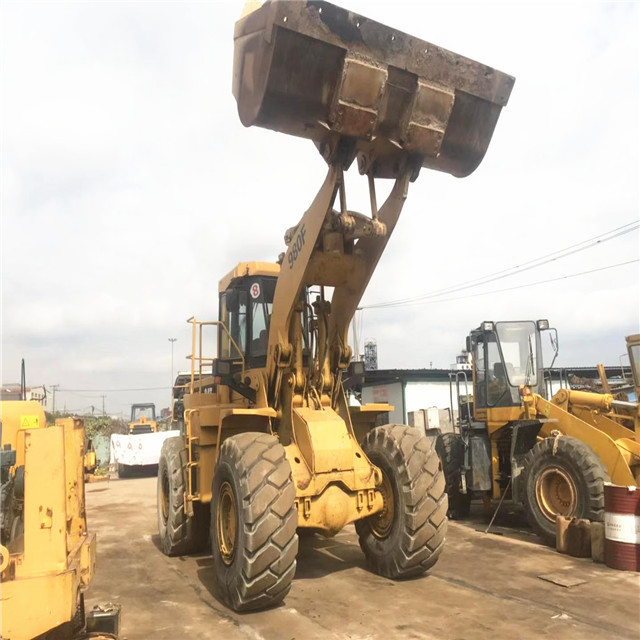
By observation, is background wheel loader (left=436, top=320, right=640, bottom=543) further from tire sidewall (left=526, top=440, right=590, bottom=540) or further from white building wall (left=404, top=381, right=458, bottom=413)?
white building wall (left=404, top=381, right=458, bottom=413)

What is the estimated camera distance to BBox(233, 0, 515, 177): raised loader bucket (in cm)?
446

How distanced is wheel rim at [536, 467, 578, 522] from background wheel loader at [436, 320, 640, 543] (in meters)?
0.01

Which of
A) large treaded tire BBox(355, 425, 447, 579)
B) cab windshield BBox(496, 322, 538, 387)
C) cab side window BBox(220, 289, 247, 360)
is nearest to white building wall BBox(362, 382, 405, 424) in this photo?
cab windshield BBox(496, 322, 538, 387)

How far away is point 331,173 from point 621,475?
5678 mm

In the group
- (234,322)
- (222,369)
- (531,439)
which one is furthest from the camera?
(531,439)

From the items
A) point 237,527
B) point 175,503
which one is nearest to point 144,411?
point 175,503

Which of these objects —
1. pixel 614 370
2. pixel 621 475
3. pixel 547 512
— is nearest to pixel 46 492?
pixel 547 512

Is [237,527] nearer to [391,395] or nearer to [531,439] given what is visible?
[531,439]

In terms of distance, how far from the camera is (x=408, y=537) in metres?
5.48

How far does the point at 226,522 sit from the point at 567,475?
4657mm

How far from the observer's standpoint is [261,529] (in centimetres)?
466

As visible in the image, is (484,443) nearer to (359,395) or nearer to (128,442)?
(359,395)

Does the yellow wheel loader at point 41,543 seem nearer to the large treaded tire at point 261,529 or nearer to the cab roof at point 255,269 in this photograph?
the large treaded tire at point 261,529

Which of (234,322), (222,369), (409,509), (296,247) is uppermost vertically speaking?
(296,247)
